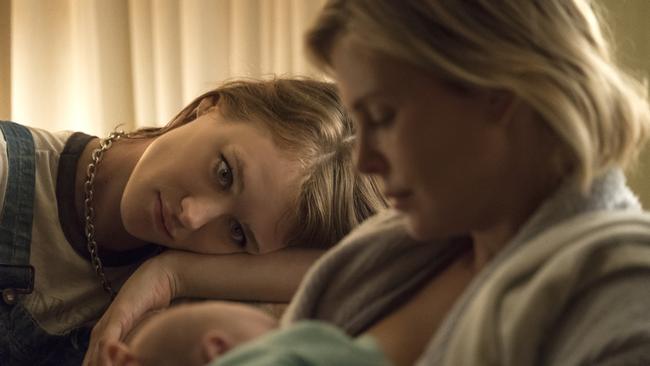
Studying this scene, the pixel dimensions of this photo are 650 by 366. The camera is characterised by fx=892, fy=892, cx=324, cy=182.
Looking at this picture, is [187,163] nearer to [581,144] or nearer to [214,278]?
[214,278]

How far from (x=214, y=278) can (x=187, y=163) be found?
8.0 inches

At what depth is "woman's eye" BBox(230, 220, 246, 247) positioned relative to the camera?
1.46m

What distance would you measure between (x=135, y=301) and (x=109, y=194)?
0.24 m

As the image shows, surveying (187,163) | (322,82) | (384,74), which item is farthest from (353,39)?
(322,82)

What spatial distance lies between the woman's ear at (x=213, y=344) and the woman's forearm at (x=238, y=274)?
68 centimetres

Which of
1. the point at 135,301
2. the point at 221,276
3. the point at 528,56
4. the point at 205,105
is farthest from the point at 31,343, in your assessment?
the point at 528,56

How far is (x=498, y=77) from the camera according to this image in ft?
2.36

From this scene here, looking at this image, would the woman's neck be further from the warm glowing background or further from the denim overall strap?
the warm glowing background

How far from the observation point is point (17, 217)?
150 cm

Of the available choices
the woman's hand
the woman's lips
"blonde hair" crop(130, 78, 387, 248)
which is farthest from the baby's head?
"blonde hair" crop(130, 78, 387, 248)

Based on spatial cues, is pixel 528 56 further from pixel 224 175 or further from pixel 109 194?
pixel 109 194

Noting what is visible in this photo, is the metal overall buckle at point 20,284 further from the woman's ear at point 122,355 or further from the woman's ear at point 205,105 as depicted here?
the woman's ear at point 122,355

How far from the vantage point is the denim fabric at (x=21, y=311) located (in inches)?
56.5

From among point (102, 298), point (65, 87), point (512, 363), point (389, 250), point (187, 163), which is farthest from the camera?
point (65, 87)
